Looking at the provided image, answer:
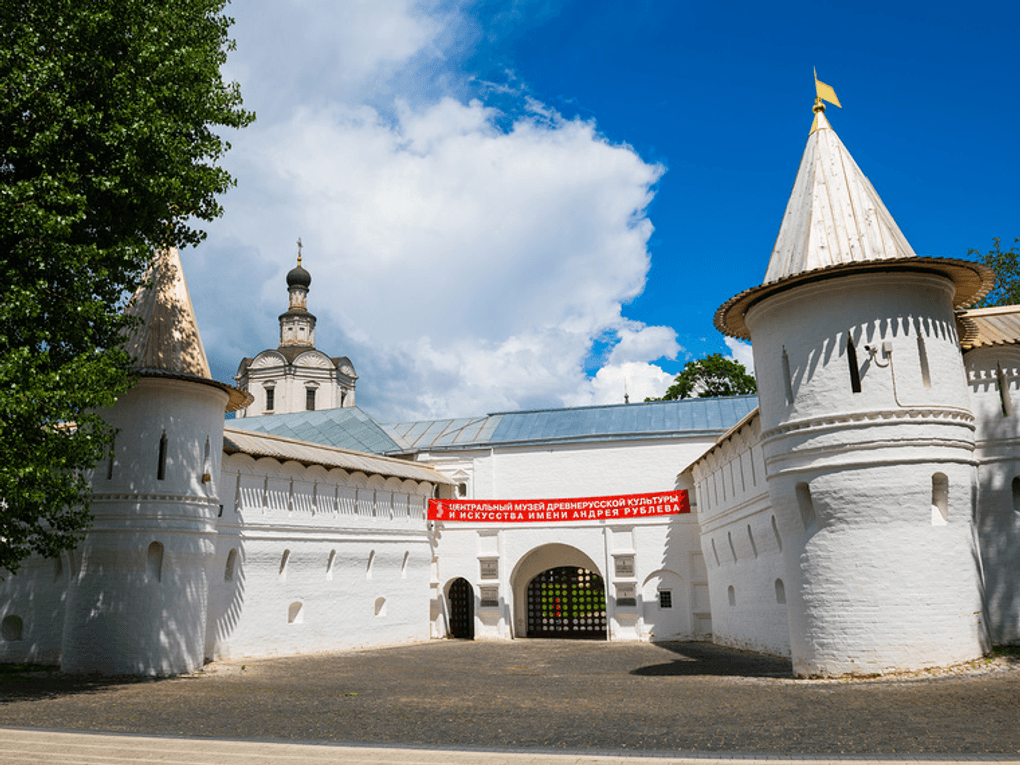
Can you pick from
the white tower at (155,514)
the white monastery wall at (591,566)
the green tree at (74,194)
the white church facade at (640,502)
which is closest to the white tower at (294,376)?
the white church facade at (640,502)

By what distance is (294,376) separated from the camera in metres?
50.6

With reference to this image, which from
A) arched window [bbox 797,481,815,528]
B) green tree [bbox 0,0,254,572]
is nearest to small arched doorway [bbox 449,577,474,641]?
green tree [bbox 0,0,254,572]

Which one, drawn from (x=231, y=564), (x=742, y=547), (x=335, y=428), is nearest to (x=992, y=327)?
(x=742, y=547)

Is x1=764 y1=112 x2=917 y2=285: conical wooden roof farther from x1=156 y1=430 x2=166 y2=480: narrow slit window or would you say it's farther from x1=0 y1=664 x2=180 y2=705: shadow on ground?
x1=0 y1=664 x2=180 y2=705: shadow on ground

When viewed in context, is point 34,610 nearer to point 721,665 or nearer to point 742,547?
point 721,665

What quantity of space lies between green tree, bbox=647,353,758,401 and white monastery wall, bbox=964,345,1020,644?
30.8m

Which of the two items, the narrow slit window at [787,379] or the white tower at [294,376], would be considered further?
the white tower at [294,376]

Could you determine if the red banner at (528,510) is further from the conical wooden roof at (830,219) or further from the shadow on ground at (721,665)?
the conical wooden roof at (830,219)

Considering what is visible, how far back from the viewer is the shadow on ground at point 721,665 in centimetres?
1570

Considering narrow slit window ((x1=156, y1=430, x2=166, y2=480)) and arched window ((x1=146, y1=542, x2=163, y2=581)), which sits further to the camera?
narrow slit window ((x1=156, y1=430, x2=166, y2=480))

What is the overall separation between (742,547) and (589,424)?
453 inches

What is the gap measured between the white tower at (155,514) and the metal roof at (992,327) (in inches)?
641

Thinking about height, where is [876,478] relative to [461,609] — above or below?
above

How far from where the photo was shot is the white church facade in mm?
13078
